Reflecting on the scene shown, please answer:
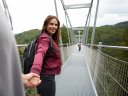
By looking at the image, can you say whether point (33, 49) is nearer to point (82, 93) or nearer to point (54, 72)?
point (54, 72)

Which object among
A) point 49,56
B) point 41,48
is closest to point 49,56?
point 49,56

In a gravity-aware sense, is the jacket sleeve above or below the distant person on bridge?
below

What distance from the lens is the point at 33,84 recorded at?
80 cm

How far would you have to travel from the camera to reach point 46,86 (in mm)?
2344

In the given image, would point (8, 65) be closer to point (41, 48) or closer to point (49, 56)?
point (41, 48)

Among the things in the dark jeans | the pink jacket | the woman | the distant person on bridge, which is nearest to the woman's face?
the woman

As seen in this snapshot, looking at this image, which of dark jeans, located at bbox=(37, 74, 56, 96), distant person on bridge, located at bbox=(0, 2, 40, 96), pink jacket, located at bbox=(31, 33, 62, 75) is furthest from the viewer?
dark jeans, located at bbox=(37, 74, 56, 96)

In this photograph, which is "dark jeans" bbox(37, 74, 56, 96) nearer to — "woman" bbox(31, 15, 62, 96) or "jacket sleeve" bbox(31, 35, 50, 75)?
"woman" bbox(31, 15, 62, 96)

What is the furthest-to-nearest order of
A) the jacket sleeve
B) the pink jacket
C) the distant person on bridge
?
the pink jacket < the jacket sleeve < the distant person on bridge

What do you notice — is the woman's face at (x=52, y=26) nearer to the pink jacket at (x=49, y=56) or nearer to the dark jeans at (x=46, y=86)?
the pink jacket at (x=49, y=56)

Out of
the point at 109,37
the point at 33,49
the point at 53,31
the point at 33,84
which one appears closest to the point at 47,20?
the point at 53,31

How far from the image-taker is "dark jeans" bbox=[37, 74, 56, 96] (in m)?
2.33

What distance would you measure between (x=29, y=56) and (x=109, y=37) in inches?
1547

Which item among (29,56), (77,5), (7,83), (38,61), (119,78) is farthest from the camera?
(77,5)
